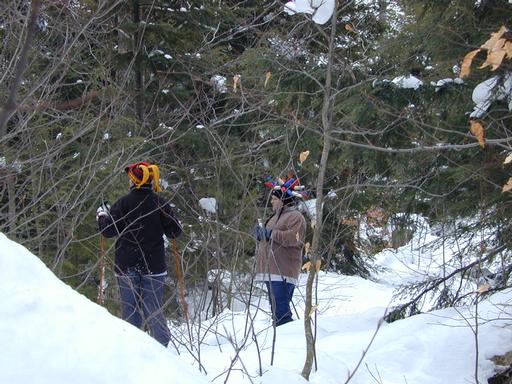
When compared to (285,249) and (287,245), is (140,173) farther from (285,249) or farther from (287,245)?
(285,249)

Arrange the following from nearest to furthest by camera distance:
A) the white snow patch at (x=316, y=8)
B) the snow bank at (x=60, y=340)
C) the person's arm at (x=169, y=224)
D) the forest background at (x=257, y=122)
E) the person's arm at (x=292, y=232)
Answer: the snow bank at (x=60, y=340)
the white snow patch at (x=316, y=8)
the forest background at (x=257, y=122)
the person's arm at (x=169, y=224)
the person's arm at (x=292, y=232)

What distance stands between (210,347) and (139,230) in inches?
42.6

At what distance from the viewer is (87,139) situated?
7.52 meters

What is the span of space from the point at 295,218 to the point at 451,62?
1.97 metres

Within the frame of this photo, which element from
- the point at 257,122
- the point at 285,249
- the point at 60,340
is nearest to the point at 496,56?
the point at 60,340

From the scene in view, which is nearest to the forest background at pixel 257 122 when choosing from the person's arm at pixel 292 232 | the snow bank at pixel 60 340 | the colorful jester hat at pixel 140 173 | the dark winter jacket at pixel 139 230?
the colorful jester hat at pixel 140 173

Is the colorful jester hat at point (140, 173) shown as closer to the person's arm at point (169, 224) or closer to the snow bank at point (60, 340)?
the person's arm at point (169, 224)

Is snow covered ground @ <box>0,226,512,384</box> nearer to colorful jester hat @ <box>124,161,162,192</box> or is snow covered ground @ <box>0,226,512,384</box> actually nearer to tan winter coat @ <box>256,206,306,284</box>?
tan winter coat @ <box>256,206,306,284</box>

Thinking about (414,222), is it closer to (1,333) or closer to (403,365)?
(403,365)

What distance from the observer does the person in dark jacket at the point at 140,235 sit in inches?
214

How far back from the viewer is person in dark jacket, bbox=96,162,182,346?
5426mm

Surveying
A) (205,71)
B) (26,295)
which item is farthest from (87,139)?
(26,295)

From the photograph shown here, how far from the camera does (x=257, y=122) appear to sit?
7414 mm

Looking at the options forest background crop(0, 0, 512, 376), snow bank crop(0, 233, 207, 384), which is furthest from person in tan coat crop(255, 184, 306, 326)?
snow bank crop(0, 233, 207, 384)
